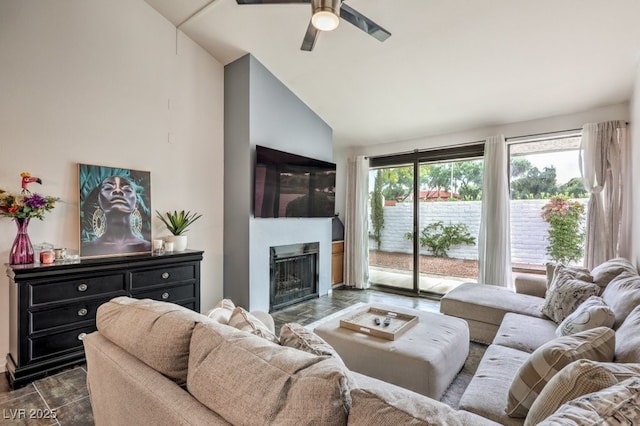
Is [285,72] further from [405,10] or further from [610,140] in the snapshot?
[610,140]

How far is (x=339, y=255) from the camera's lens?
5.52 metres

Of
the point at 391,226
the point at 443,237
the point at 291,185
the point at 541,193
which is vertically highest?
the point at 291,185

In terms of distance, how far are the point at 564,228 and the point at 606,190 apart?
2.02 ft

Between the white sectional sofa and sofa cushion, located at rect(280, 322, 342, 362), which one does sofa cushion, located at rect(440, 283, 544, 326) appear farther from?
sofa cushion, located at rect(280, 322, 342, 362)

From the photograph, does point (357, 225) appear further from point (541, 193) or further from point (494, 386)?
point (494, 386)

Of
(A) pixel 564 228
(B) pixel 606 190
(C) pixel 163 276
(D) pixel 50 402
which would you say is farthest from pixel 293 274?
(B) pixel 606 190

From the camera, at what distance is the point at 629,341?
1392mm

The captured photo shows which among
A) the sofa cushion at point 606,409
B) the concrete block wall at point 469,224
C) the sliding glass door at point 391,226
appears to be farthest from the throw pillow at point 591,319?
the sliding glass door at point 391,226

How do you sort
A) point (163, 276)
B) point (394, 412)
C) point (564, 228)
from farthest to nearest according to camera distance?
point (564, 228) → point (163, 276) → point (394, 412)

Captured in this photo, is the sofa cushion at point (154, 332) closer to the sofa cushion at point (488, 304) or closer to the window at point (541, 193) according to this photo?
the sofa cushion at point (488, 304)

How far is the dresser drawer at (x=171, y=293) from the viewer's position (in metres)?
2.93

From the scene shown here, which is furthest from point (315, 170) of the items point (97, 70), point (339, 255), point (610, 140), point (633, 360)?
point (633, 360)

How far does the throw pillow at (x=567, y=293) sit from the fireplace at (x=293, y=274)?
2834 millimetres

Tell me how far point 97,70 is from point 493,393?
4.01 meters
